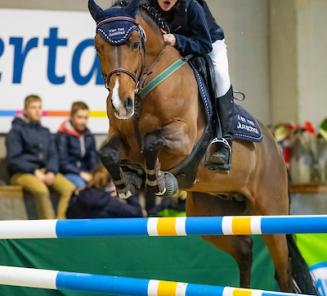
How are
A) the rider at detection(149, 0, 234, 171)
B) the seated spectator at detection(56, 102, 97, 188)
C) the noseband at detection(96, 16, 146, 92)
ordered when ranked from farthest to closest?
1. the seated spectator at detection(56, 102, 97, 188)
2. the rider at detection(149, 0, 234, 171)
3. the noseband at detection(96, 16, 146, 92)

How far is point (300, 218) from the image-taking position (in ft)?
→ 10.8

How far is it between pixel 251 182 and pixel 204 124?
0.71 meters

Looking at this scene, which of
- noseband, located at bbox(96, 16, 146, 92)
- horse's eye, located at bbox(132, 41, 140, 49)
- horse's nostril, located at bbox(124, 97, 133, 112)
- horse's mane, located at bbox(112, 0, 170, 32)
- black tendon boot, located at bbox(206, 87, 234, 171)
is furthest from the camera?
black tendon boot, located at bbox(206, 87, 234, 171)

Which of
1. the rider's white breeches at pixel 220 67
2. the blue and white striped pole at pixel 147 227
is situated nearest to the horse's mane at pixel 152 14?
the rider's white breeches at pixel 220 67

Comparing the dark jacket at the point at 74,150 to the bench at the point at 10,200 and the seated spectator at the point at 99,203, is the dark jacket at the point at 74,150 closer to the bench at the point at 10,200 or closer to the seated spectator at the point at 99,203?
the bench at the point at 10,200

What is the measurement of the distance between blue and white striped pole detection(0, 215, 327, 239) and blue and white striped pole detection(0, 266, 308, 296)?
18 centimetres

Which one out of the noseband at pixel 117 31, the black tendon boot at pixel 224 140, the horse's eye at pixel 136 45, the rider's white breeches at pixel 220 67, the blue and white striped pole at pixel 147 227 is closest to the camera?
the blue and white striped pole at pixel 147 227

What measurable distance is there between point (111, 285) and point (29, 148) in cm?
428

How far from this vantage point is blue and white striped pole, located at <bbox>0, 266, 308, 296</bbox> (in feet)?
11.3

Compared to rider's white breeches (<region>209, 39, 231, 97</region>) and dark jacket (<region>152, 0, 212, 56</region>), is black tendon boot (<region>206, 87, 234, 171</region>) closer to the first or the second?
rider's white breeches (<region>209, 39, 231, 97</region>)

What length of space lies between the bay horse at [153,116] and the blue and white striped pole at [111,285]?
0.87 meters

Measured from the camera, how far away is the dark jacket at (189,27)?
473cm

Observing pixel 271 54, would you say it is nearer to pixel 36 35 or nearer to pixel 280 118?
pixel 280 118

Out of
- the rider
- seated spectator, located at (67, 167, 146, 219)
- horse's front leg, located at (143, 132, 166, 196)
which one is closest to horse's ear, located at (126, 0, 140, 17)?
the rider
